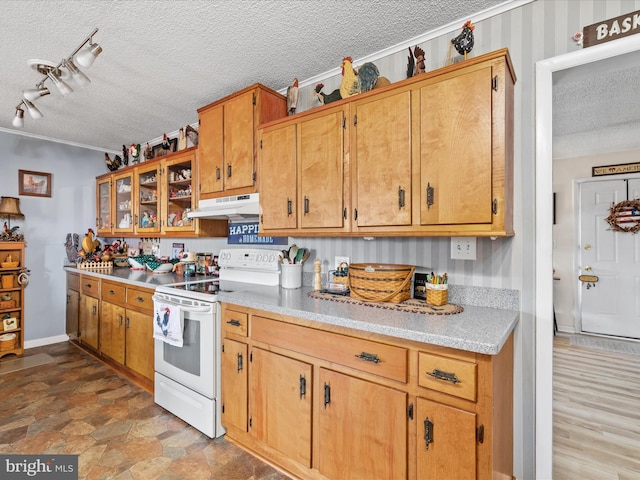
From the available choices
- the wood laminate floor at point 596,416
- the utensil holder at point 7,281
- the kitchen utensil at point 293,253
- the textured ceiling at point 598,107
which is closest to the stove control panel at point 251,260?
the kitchen utensil at point 293,253

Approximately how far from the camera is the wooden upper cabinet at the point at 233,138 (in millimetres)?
2406

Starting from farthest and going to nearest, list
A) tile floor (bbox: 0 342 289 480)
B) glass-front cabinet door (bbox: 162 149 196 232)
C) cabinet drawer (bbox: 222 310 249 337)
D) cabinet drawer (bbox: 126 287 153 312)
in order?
glass-front cabinet door (bbox: 162 149 196 232) → cabinet drawer (bbox: 126 287 153 312) → cabinet drawer (bbox: 222 310 249 337) → tile floor (bbox: 0 342 289 480)

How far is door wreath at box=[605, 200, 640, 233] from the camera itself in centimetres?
395

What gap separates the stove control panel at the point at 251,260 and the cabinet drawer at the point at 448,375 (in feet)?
4.52

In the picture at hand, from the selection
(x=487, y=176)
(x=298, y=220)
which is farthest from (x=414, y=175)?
(x=298, y=220)

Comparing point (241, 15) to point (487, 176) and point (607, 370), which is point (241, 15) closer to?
point (487, 176)

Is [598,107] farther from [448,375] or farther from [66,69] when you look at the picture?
[66,69]

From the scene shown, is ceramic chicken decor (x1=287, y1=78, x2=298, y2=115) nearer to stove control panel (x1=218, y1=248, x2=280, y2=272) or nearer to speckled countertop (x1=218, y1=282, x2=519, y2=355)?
stove control panel (x1=218, y1=248, x2=280, y2=272)

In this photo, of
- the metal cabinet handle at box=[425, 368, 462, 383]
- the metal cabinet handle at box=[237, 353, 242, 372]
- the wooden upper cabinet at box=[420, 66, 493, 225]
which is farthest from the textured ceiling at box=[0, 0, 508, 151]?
the metal cabinet handle at box=[237, 353, 242, 372]

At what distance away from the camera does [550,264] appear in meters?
1.62

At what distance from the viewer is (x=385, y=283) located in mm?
1748

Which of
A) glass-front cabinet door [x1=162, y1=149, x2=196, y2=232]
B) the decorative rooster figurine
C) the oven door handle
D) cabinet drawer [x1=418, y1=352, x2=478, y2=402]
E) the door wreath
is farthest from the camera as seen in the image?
the door wreath

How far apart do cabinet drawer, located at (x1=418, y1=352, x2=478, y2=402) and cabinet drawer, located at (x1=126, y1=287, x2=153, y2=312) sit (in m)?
2.19

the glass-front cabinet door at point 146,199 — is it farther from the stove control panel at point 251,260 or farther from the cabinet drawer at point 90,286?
the stove control panel at point 251,260
